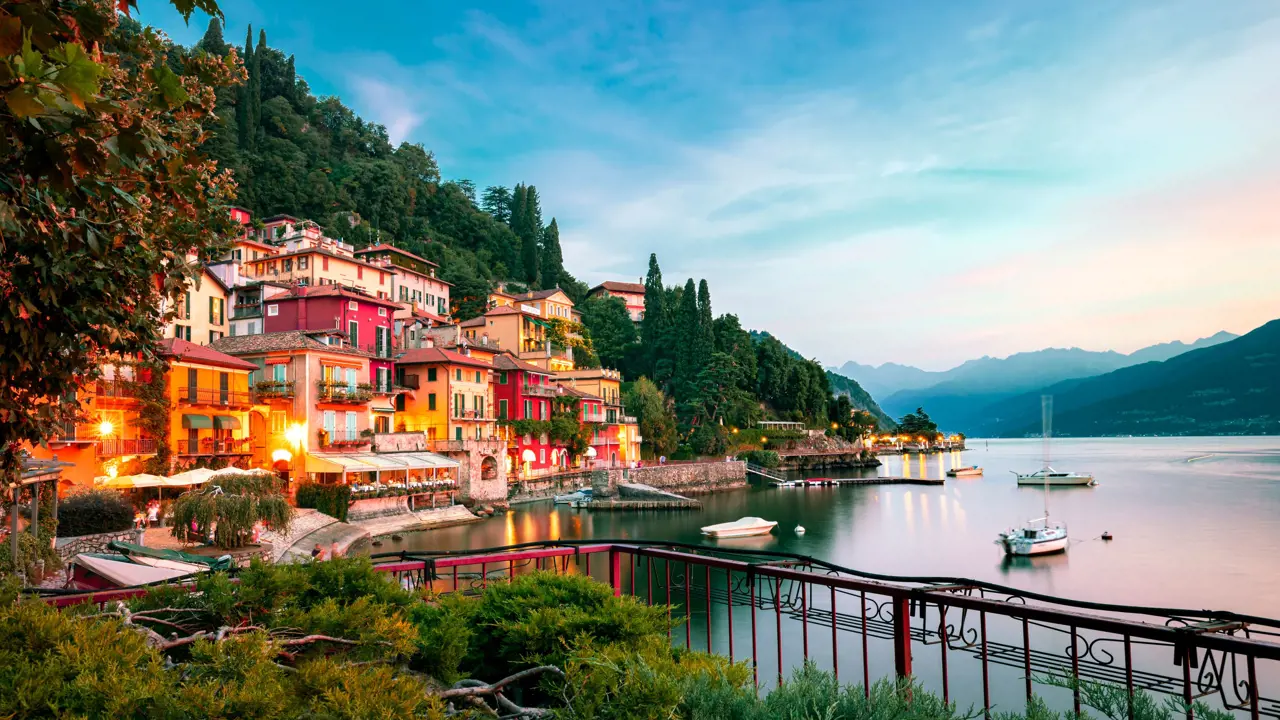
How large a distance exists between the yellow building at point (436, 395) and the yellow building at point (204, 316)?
27.2 feet

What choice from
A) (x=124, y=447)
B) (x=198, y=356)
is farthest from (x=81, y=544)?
(x=198, y=356)

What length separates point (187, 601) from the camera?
158 inches

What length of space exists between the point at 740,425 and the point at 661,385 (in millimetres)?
8292

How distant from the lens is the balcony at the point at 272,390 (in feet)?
102

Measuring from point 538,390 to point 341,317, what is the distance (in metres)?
14.1

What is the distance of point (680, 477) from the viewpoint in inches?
2205

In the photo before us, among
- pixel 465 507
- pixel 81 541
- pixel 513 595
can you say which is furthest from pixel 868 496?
pixel 513 595

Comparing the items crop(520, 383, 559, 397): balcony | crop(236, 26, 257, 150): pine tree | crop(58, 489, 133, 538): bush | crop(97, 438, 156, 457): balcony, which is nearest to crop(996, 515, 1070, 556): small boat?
crop(520, 383, 559, 397): balcony

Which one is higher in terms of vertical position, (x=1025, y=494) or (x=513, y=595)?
(x=513, y=595)

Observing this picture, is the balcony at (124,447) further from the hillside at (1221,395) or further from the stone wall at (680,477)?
the hillside at (1221,395)

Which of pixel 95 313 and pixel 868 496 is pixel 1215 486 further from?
pixel 95 313

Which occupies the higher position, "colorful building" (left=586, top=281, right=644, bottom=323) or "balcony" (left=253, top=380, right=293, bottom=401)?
"colorful building" (left=586, top=281, right=644, bottom=323)

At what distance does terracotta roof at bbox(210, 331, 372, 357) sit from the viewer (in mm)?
32281

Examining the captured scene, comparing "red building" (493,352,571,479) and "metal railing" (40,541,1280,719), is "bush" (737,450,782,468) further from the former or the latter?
"metal railing" (40,541,1280,719)
